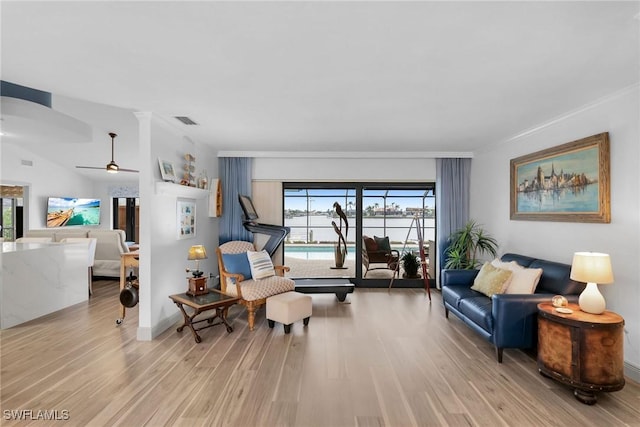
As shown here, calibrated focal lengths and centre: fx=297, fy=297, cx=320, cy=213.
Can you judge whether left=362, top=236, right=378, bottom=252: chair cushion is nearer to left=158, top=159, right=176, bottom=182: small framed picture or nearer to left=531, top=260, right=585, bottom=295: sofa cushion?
left=531, top=260, right=585, bottom=295: sofa cushion

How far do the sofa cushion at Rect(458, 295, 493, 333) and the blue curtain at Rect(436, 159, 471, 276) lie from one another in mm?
2010

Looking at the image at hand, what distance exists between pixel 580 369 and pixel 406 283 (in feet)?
11.2

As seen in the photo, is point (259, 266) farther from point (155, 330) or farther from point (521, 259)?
point (521, 259)

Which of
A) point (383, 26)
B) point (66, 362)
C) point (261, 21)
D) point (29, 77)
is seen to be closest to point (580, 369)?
point (383, 26)

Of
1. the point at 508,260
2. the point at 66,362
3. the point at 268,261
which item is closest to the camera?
the point at 66,362

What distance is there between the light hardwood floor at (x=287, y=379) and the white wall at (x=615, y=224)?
0.74 m

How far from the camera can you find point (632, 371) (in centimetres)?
260

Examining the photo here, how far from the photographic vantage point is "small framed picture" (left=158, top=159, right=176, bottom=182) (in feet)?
11.5

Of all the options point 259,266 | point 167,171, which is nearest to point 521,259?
point 259,266

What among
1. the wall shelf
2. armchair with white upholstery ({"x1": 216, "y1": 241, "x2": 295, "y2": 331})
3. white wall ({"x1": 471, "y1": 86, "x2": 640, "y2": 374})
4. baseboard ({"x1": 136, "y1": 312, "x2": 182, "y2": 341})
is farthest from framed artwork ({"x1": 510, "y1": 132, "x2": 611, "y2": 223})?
baseboard ({"x1": 136, "y1": 312, "x2": 182, "y2": 341})

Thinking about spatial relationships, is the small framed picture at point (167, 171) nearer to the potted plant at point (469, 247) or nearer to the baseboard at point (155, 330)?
the baseboard at point (155, 330)

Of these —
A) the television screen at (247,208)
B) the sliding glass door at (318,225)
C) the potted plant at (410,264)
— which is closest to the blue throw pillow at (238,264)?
the television screen at (247,208)

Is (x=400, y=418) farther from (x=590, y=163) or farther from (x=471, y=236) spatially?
(x=471, y=236)

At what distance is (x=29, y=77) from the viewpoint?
2488 millimetres
